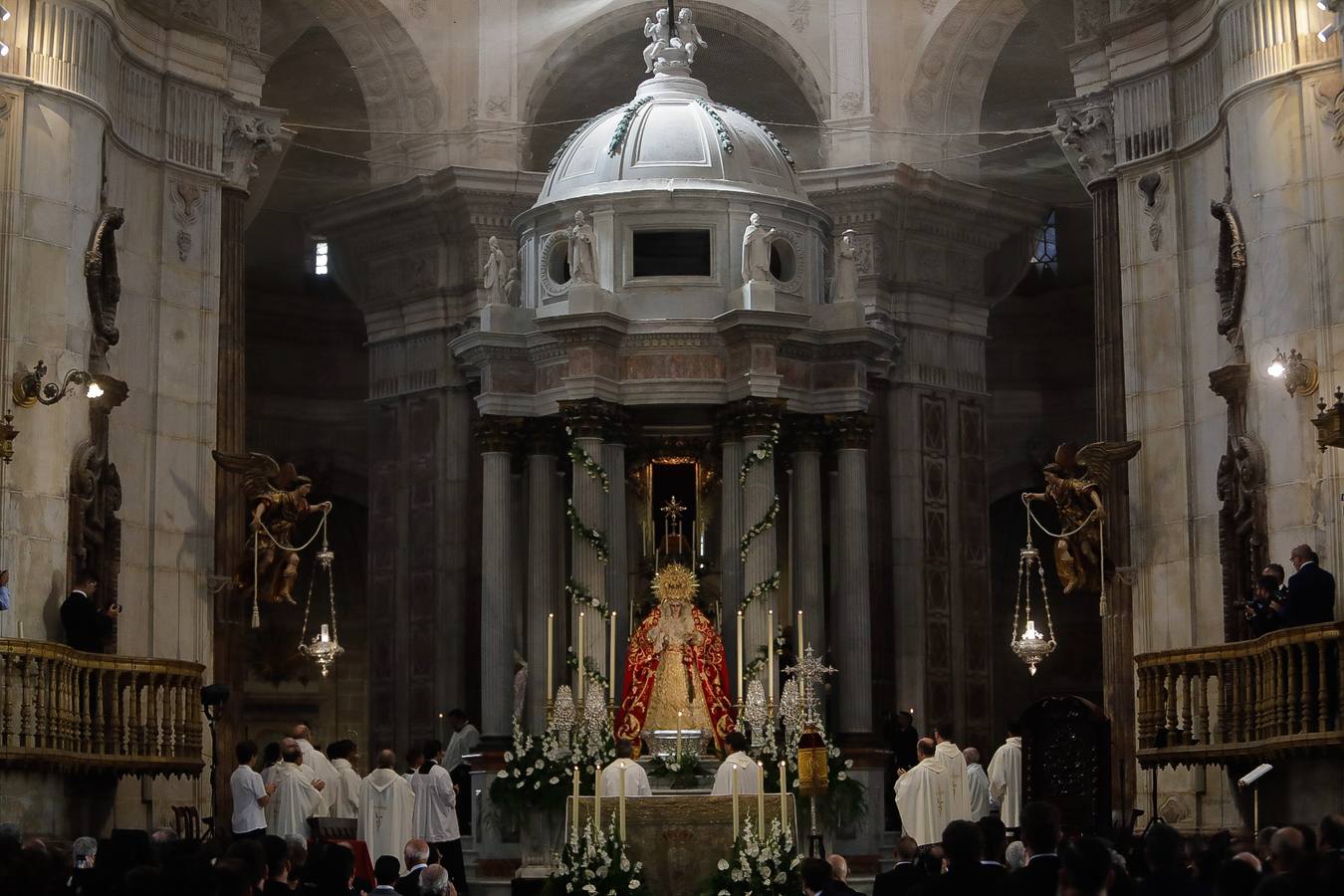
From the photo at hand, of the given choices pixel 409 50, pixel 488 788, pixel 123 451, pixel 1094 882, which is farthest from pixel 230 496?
pixel 1094 882

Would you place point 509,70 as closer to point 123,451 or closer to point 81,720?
point 123,451

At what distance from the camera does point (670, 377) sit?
86.6 feet

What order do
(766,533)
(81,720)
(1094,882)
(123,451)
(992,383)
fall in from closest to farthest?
(1094,882), (81,720), (123,451), (766,533), (992,383)

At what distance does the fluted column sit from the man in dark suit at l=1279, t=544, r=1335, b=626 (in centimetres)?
980

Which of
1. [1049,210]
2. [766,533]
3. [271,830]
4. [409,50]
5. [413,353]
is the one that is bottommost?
[271,830]

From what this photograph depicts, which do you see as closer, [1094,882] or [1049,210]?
[1094,882]

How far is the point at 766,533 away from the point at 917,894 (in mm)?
15052

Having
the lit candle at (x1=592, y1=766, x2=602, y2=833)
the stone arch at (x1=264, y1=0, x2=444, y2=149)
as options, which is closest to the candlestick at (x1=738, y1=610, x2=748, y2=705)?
the lit candle at (x1=592, y1=766, x2=602, y2=833)

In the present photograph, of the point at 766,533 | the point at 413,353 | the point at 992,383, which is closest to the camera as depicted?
the point at 766,533

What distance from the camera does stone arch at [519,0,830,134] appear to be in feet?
105

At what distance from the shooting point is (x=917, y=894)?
35.4 ft

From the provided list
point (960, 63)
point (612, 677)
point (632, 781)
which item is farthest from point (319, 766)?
point (960, 63)

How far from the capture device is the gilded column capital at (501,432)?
2689 cm

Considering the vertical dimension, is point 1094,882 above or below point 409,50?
below
